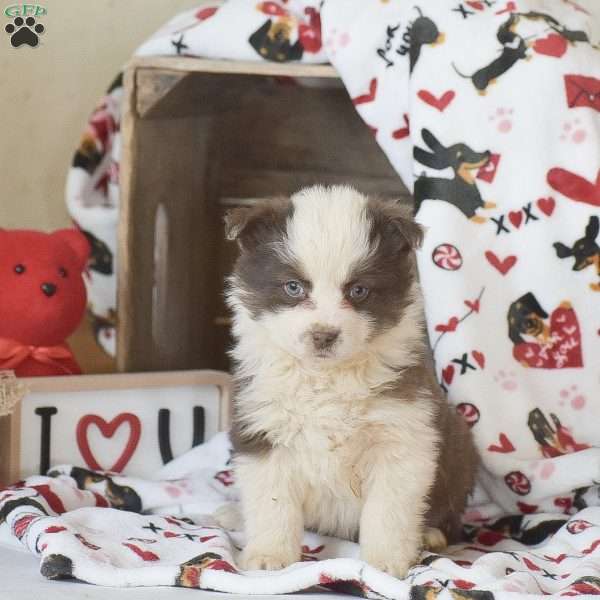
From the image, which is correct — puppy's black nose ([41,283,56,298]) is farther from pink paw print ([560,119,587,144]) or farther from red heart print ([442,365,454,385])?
pink paw print ([560,119,587,144])

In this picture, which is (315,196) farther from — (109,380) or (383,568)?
→ (109,380)

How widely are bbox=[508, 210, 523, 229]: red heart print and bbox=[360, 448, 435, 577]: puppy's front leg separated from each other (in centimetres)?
73

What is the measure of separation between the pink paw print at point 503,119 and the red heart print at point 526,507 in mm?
900

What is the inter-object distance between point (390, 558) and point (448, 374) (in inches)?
25.6

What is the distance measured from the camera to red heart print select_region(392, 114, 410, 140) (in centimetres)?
268

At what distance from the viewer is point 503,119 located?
254cm

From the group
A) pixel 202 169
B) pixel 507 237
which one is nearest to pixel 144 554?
pixel 507 237

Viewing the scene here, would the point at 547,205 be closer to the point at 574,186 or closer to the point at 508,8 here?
the point at 574,186

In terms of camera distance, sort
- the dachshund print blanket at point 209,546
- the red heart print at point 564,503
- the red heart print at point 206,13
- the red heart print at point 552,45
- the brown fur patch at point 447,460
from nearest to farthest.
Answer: the dachshund print blanket at point 209,546
the brown fur patch at point 447,460
the red heart print at point 564,503
the red heart print at point 552,45
the red heart print at point 206,13

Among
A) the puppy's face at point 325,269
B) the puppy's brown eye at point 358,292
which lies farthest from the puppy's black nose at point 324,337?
the puppy's brown eye at point 358,292

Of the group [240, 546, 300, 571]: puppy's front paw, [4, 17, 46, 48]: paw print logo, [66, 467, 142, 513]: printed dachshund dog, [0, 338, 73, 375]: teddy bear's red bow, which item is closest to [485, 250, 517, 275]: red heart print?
[240, 546, 300, 571]: puppy's front paw

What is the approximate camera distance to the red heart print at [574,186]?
8.09 feet

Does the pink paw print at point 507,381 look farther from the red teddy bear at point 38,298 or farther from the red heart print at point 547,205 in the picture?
the red teddy bear at point 38,298

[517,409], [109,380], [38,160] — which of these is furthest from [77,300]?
[517,409]
